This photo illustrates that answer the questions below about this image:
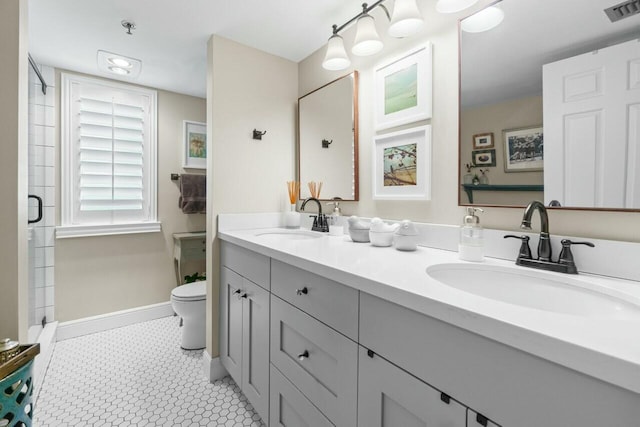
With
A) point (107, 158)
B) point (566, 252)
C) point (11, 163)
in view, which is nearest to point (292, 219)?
point (11, 163)

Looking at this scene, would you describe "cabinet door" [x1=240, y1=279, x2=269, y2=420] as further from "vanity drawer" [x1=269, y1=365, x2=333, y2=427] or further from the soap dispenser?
the soap dispenser

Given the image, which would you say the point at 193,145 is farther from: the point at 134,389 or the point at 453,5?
the point at 453,5

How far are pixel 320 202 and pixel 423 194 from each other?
31.6 inches

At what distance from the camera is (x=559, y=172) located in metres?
0.93

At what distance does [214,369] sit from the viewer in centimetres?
181

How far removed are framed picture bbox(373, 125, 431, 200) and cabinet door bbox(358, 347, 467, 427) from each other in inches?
32.7

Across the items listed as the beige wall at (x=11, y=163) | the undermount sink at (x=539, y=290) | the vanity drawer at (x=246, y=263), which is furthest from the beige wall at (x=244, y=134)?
the undermount sink at (x=539, y=290)

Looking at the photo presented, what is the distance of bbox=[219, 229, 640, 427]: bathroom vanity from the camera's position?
44cm

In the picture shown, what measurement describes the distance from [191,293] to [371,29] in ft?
6.92

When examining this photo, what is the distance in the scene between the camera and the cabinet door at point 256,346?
129 centimetres

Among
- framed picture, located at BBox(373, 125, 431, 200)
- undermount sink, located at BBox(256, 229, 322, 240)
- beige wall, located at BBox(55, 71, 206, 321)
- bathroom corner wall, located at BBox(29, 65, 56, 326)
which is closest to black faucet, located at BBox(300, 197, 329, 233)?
undermount sink, located at BBox(256, 229, 322, 240)

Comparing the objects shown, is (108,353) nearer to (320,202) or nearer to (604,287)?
(320,202)

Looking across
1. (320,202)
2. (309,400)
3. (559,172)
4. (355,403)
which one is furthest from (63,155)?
(559,172)

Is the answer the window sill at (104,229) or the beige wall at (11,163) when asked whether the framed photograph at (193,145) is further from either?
the beige wall at (11,163)
